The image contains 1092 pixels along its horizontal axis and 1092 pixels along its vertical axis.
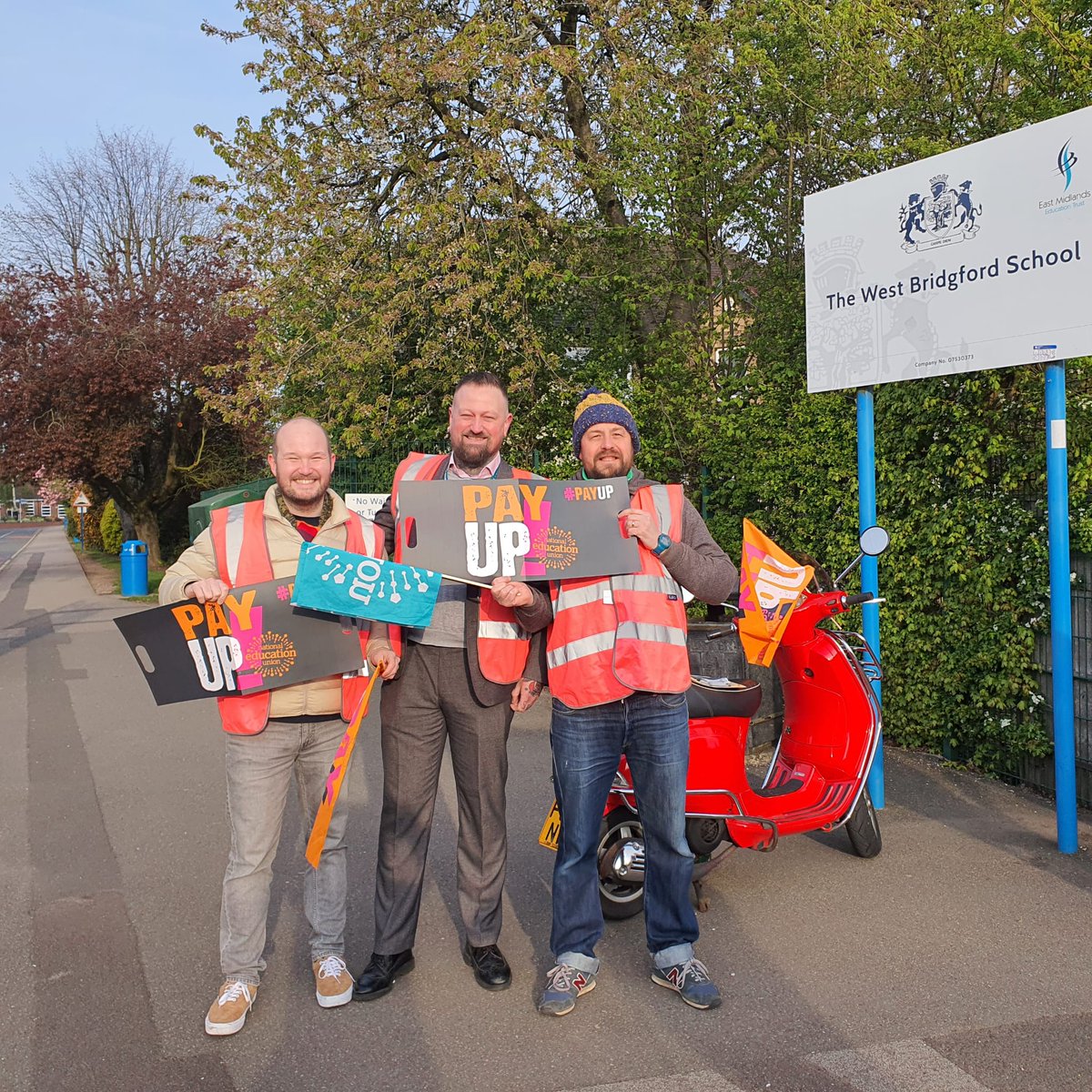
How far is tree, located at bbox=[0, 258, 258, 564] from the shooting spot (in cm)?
2223

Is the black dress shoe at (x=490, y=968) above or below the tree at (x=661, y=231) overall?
below

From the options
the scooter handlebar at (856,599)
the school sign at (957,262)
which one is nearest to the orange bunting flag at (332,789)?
the scooter handlebar at (856,599)

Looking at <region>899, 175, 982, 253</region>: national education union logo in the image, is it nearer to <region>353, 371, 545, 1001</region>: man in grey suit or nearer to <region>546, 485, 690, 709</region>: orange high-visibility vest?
<region>546, 485, 690, 709</region>: orange high-visibility vest

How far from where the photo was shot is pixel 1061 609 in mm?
4961

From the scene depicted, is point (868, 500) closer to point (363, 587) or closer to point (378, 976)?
point (363, 587)

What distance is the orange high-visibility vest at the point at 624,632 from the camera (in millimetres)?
3500

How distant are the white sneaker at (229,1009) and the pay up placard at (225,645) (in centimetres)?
101

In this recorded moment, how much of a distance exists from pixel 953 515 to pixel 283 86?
8.26 meters

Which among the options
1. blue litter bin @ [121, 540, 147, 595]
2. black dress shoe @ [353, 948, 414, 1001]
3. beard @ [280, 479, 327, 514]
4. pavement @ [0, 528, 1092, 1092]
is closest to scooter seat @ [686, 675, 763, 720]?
pavement @ [0, 528, 1092, 1092]

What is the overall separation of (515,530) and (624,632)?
53 centimetres

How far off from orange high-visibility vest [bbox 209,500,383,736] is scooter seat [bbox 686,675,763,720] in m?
1.45

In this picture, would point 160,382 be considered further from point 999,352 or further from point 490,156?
point 999,352

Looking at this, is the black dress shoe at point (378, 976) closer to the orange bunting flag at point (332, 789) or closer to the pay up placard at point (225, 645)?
the orange bunting flag at point (332, 789)

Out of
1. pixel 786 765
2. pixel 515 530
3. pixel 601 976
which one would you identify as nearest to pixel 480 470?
pixel 515 530
